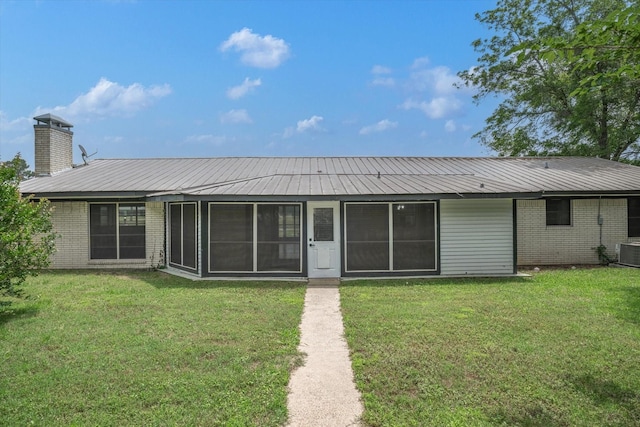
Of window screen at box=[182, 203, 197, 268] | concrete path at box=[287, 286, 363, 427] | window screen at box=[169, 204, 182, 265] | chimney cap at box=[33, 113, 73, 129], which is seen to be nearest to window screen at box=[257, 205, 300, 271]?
window screen at box=[182, 203, 197, 268]

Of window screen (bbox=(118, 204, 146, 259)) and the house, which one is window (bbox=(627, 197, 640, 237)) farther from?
window screen (bbox=(118, 204, 146, 259))

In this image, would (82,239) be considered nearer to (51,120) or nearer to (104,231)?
(104,231)

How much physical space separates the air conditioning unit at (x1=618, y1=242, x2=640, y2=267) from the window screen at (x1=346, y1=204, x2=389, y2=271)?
25.8 ft

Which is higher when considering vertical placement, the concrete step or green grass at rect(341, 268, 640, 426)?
the concrete step

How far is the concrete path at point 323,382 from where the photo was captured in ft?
11.4

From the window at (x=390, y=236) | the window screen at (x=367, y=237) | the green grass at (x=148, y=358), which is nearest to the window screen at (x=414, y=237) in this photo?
the window at (x=390, y=236)

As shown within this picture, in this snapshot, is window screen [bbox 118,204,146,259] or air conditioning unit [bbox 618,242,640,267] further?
window screen [bbox 118,204,146,259]

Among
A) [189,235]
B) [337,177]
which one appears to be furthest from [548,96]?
→ [189,235]

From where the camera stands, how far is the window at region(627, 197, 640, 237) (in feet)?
41.9

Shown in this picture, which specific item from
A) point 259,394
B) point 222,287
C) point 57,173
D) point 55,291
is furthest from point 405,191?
point 57,173

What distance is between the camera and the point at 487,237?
408 inches

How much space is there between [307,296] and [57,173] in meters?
11.6

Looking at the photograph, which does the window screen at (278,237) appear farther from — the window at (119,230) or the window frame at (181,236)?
the window at (119,230)

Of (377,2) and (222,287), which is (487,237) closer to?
(222,287)
